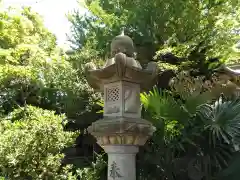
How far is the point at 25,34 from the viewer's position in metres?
11.0

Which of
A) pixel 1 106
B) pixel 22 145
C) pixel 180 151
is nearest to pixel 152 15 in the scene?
pixel 180 151

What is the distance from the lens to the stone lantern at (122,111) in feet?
12.8

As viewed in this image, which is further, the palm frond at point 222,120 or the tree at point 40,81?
the tree at point 40,81

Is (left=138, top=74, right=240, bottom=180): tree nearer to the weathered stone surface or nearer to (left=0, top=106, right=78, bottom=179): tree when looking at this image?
the weathered stone surface

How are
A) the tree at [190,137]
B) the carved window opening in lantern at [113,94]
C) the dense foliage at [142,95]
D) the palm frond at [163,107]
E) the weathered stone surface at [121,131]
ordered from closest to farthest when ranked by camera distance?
the weathered stone surface at [121,131] < the carved window opening in lantern at [113,94] < the palm frond at [163,107] < the tree at [190,137] < the dense foliage at [142,95]

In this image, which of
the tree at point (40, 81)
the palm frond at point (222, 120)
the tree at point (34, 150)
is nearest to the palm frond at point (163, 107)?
the palm frond at point (222, 120)

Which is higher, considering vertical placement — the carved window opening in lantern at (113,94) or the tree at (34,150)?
the carved window opening in lantern at (113,94)

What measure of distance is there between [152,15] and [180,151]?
4.33m

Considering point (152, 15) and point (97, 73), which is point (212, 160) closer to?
point (97, 73)

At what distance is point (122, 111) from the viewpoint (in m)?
4.03

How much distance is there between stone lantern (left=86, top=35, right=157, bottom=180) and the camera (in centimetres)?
389

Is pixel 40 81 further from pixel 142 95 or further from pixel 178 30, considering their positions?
pixel 142 95

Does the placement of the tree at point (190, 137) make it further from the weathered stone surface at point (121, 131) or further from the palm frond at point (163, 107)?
the weathered stone surface at point (121, 131)

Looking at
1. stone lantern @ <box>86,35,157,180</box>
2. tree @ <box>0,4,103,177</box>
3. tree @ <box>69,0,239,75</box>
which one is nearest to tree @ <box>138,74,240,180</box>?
stone lantern @ <box>86,35,157,180</box>
